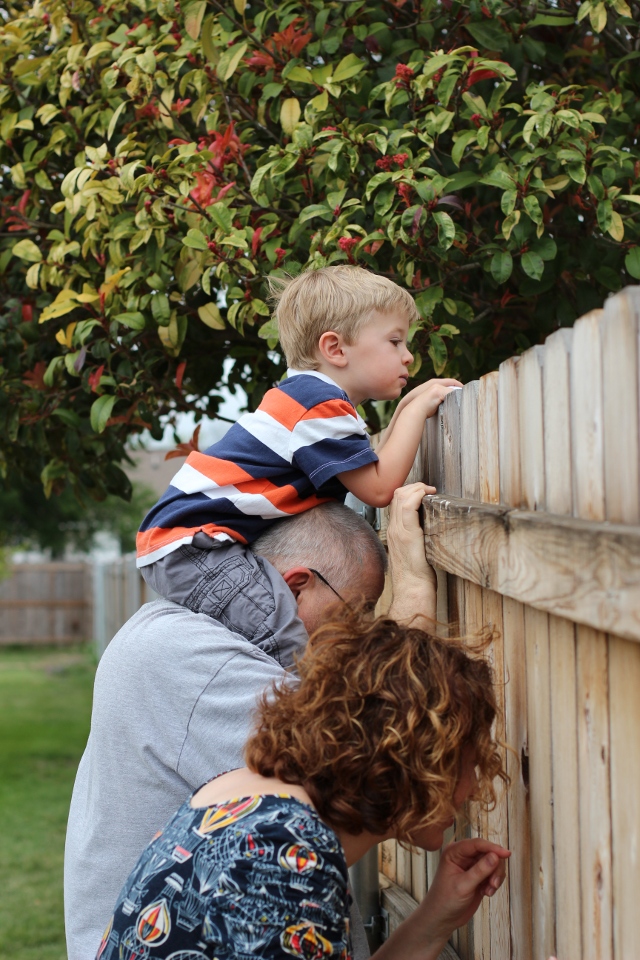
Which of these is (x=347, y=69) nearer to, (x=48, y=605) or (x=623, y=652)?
(x=623, y=652)

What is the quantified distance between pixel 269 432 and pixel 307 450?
4.2 inches

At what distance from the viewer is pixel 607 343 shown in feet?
4.11

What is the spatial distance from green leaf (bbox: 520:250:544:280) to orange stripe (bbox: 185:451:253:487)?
981 millimetres

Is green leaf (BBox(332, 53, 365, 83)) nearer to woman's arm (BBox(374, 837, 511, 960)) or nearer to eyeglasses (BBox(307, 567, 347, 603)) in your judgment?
eyeglasses (BBox(307, 567, 347, 603))

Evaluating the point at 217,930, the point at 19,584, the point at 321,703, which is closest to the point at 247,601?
the point at 321,703

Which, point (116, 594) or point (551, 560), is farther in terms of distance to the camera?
point (116, 594)

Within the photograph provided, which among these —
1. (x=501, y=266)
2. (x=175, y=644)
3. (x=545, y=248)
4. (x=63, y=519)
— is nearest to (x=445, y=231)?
(x=501, y=266)

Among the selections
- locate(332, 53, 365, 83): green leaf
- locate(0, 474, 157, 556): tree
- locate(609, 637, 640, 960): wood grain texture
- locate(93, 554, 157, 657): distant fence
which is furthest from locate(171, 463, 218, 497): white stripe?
locate(0, 474, 157, 556): tree

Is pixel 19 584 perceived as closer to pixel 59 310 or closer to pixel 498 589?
pixel 59 310

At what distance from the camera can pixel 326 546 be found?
7.36 feet

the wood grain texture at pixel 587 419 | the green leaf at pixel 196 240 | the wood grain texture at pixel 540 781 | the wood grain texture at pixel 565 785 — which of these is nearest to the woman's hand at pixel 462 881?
the wood grain texture at pixel 540 781

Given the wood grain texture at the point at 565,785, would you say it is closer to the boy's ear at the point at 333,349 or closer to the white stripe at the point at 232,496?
the white stripe at the point at 232,496

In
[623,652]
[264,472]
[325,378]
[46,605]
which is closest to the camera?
[623,652]

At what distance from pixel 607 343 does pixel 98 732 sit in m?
1.28
